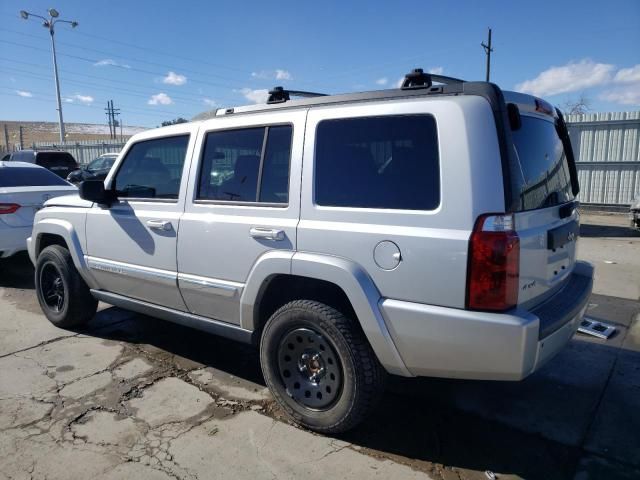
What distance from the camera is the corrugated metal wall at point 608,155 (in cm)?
1296

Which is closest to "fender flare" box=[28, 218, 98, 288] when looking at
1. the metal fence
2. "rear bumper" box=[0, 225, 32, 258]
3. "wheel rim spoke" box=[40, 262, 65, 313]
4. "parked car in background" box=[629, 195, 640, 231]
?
"wheel rim spoke" box=[40, 262, 65, 313]

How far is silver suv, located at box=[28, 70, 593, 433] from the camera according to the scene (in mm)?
2369

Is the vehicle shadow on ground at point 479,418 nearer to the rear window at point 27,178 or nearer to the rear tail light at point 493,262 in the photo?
the rear tail light at point 493,262

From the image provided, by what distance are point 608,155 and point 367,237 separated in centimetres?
1333

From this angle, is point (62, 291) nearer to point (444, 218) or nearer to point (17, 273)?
point (17, 273)

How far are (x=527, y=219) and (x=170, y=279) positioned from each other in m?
2.53

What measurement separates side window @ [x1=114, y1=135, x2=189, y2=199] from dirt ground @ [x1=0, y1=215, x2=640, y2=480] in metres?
1.47

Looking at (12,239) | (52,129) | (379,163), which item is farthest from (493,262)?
(52,129)

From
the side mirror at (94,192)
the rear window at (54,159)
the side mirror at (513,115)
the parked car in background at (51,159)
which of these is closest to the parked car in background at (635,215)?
the side mirror at (513,115)

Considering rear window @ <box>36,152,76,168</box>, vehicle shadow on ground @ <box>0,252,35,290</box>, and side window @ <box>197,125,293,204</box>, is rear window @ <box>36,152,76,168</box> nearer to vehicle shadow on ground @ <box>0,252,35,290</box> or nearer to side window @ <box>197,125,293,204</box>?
vehicle shadow on ground @ <box>0,252,35,290</box>

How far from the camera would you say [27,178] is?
7.57m

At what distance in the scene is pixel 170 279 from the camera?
12.0ft

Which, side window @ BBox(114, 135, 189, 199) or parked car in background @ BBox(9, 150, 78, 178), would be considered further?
parked car in background @ BBox(9, 150, 78, 178)

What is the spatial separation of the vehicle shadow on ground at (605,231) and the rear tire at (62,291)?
9.65 meters
